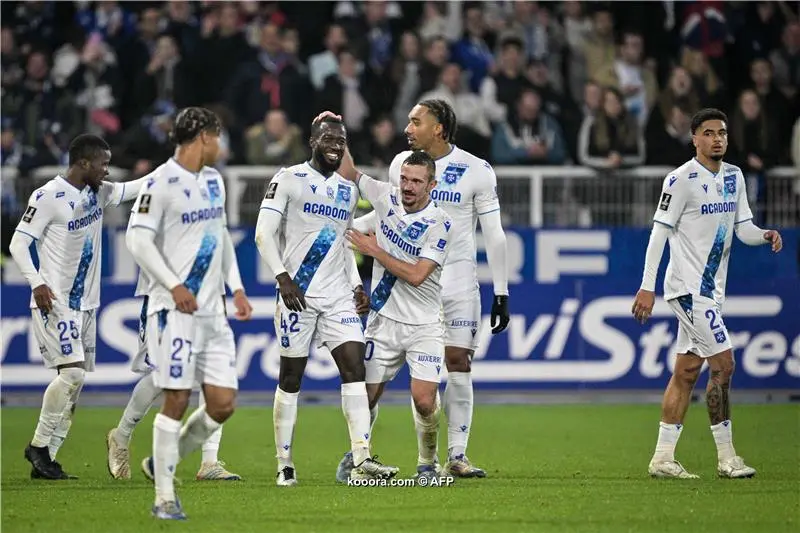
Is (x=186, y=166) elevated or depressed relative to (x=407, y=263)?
elevated

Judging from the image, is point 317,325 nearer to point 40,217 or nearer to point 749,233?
point 40,217

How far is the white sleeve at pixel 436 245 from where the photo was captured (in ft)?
35.0

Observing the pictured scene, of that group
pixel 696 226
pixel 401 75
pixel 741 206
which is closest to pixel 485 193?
pixel 696 226

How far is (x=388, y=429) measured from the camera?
15.2 metres

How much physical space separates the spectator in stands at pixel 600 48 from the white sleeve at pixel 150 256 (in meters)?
13.4

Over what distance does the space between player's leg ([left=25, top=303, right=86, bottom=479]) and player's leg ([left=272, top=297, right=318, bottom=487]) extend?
1898 millimetres

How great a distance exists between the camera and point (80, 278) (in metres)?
11.7

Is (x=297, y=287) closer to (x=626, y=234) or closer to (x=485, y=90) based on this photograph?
(x=626, y=234)

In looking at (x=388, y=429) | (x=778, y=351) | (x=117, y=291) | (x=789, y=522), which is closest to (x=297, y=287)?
(x=789, y=522)

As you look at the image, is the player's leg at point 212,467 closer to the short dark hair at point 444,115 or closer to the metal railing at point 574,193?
the short dark hair at point 444,115

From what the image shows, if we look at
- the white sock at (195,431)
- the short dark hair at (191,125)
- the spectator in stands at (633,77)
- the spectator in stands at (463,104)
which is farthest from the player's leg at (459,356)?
the spectator in stands at (633,77)

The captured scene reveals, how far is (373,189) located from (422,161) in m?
0.53

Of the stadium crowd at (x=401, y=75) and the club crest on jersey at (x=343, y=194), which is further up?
the stadium crowd at (x=401, y=75)

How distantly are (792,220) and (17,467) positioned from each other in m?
11.3
